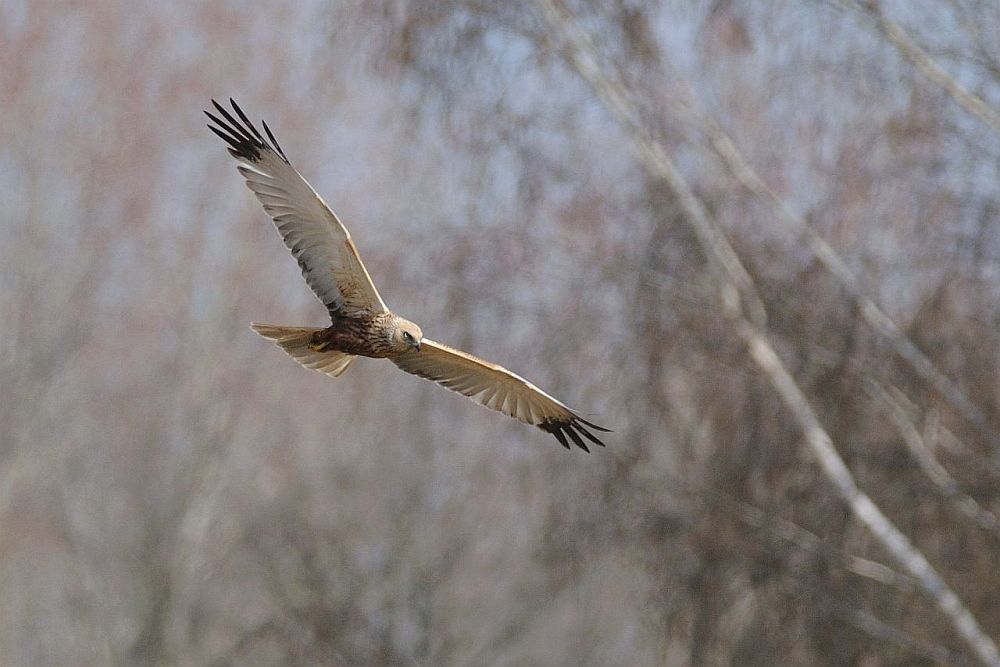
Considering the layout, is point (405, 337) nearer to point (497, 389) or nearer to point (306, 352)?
point (306, 352)

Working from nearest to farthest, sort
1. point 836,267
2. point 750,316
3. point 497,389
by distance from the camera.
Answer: point 497,389
point 836,267
point 750,316

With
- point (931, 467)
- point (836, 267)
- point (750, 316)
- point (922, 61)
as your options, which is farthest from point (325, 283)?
point (750, 316)

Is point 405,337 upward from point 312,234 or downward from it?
downward

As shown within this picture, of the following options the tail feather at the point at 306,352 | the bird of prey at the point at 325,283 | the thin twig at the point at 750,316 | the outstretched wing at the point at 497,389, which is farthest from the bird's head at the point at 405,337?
the thin twig at the point at 750,316

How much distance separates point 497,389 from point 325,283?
74 centimetres

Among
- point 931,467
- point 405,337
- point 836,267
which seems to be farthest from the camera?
point 931,467

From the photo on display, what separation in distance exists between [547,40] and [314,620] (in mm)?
6560

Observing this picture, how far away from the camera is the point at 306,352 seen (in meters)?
3.87

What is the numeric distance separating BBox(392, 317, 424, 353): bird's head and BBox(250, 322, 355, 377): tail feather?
0.24 m

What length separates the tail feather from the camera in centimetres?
379

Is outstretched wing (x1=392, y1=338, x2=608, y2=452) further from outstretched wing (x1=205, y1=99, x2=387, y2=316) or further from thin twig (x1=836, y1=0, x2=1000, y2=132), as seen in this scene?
thin twig (x1=836, y1=0, x2=1000, y2=132)

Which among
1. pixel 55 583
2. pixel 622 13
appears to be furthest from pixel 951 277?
pixel 55 583

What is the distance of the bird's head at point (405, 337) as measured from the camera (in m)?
3.58

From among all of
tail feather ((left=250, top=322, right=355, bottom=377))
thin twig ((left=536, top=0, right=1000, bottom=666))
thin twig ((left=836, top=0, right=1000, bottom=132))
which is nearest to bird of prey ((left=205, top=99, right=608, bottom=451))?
tail feather ((left=250, top=322, right=355, bottom=377))
